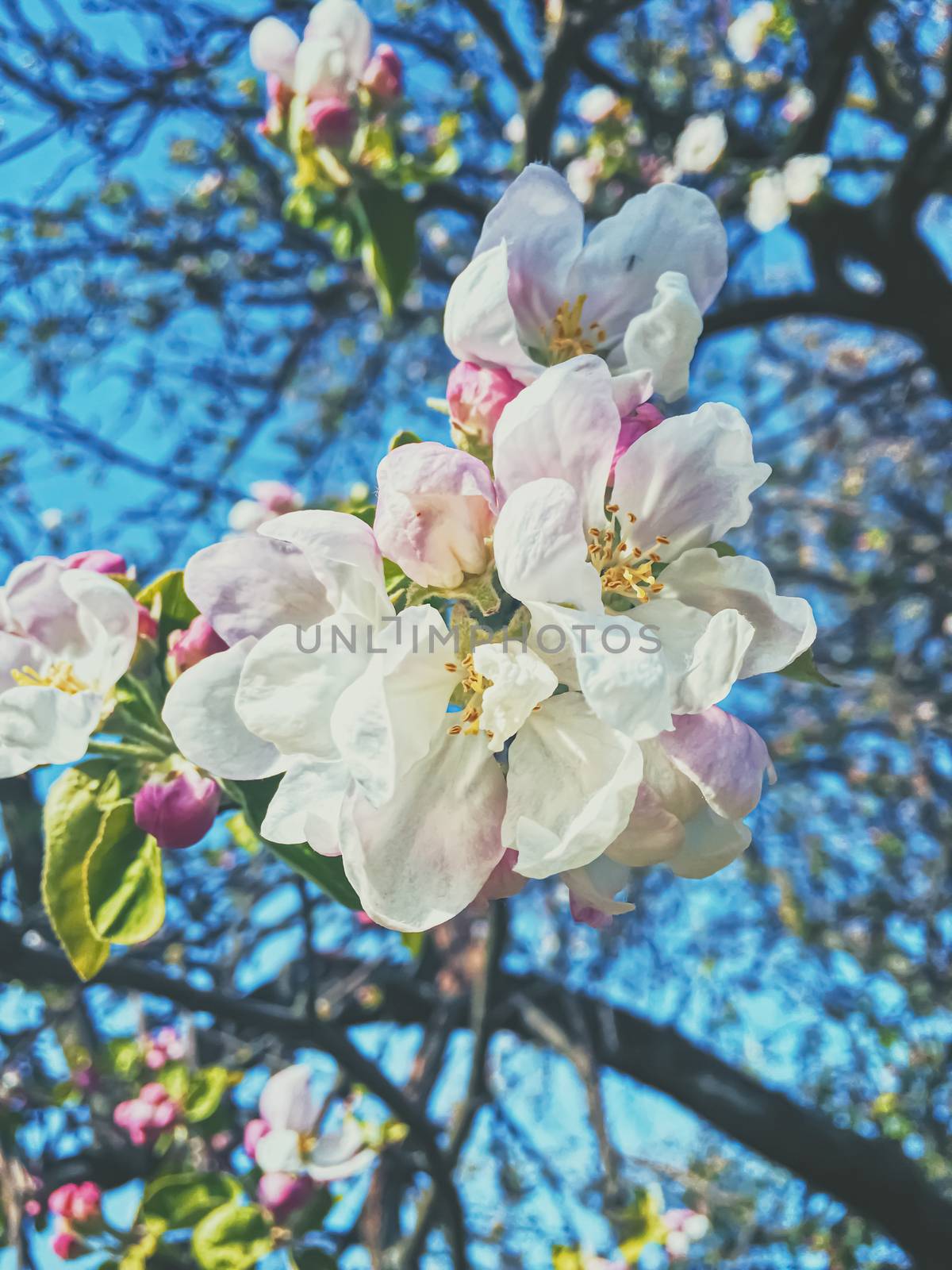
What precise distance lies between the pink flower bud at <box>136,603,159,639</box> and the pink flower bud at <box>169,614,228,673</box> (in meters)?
0.09

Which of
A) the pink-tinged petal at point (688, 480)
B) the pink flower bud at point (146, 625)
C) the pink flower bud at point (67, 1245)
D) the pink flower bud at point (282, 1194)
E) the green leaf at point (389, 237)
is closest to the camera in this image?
the pink-tinged petal at point (688, 480)

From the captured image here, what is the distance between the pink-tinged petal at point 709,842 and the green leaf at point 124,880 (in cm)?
44

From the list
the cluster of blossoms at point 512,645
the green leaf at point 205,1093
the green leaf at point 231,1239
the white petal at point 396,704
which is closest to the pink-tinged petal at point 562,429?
the cluster of blossoms at point 512,645

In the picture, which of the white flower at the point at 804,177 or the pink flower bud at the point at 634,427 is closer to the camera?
the pink flower bud at the point at 634,427

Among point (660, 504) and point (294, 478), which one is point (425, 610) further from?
point (294, 478)

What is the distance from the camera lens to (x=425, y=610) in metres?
0.63

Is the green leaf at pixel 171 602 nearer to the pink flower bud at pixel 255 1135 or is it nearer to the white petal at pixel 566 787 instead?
the white petal at pixel 566 787

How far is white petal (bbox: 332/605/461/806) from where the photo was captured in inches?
22.9

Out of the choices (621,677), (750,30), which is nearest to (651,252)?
(621,677)

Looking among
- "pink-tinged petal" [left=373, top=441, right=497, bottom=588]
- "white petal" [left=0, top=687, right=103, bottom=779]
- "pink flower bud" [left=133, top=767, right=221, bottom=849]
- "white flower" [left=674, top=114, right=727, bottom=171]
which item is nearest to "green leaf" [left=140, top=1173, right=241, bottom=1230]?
"pink flower bud" [left=133, top=767, right=221, bottom=849]

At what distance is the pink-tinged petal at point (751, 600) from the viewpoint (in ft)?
2.13

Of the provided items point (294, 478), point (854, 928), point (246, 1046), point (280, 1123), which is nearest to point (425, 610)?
point (280, 1123)

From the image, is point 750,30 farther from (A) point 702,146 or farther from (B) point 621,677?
(B) point 621,677

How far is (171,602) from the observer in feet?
3.12
